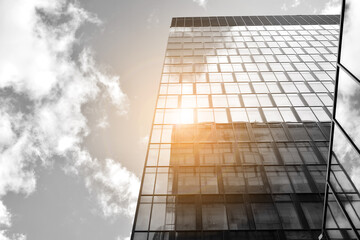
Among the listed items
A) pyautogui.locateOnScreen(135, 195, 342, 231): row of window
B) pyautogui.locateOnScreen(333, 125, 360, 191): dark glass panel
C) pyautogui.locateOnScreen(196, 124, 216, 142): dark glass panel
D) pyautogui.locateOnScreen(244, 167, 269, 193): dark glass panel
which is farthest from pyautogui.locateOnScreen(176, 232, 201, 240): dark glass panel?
pyautogui.locateOnScreen(333, 125, 360, 191): dark glass panel

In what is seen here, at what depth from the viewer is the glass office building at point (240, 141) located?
17250 millimetres

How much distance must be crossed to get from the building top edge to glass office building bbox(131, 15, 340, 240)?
7237 millimetres

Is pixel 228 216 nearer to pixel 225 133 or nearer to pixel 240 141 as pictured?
pixel 240 141

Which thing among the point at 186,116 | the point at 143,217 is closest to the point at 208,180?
the point at 143,217

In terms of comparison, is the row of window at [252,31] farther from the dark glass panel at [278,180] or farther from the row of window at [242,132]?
the dark glass panel at [278,180]

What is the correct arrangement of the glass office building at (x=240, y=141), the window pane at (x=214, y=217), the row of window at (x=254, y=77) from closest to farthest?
the window pane at (x=214, y=217) < the glass office building at (x=240, y=141) < the row of window at (x=254, y=77)

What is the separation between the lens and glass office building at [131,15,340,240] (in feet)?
56.6

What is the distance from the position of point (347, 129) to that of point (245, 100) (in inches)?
713

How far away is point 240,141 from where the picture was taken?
22.8 metres

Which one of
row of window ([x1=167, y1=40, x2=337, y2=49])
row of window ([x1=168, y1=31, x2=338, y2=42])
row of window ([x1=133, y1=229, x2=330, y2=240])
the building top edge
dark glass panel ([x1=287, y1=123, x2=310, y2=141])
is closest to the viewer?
row of window ([x1=133, y1=229, x2=330, y2=240])

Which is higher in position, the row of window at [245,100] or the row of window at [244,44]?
the row of window at [244,44]

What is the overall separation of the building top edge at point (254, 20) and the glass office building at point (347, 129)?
38102 millimetres

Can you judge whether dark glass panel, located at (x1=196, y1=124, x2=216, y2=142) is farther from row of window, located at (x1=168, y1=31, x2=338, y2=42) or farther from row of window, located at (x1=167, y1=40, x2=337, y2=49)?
row of window, located at (x1=168, y1=31, x2=338, y2=42)

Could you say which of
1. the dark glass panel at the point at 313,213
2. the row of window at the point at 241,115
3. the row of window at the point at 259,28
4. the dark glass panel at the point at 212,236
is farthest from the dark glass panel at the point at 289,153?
the row of window at the point at 259,28
